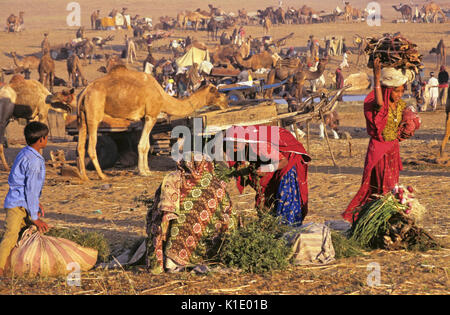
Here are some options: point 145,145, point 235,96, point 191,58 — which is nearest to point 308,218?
point 145,145

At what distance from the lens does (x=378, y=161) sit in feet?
23.1

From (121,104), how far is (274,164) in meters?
6.01

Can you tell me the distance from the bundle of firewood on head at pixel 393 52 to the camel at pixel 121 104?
582 cm

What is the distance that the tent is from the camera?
30.9m

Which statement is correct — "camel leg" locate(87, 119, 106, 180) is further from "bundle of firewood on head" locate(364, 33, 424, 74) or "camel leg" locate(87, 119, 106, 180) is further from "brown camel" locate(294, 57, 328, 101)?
"brown camel" locate(294, 57, 328, 101)

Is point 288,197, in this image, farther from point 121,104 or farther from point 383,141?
point 121,104

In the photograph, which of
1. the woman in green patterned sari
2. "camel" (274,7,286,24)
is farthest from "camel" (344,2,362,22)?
the woman in green patterned sari

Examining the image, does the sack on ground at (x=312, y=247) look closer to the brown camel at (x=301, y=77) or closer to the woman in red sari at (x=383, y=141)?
the woman in red sari at (x=383, y=141)

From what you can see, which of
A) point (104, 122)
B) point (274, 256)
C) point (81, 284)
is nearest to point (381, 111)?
point (274, 256)

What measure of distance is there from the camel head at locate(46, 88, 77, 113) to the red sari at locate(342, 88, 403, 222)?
682 centimetres

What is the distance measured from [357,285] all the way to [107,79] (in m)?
7.63

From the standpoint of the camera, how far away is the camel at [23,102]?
13.1 meters

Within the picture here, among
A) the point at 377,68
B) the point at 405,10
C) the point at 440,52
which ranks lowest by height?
the point at 440,52
